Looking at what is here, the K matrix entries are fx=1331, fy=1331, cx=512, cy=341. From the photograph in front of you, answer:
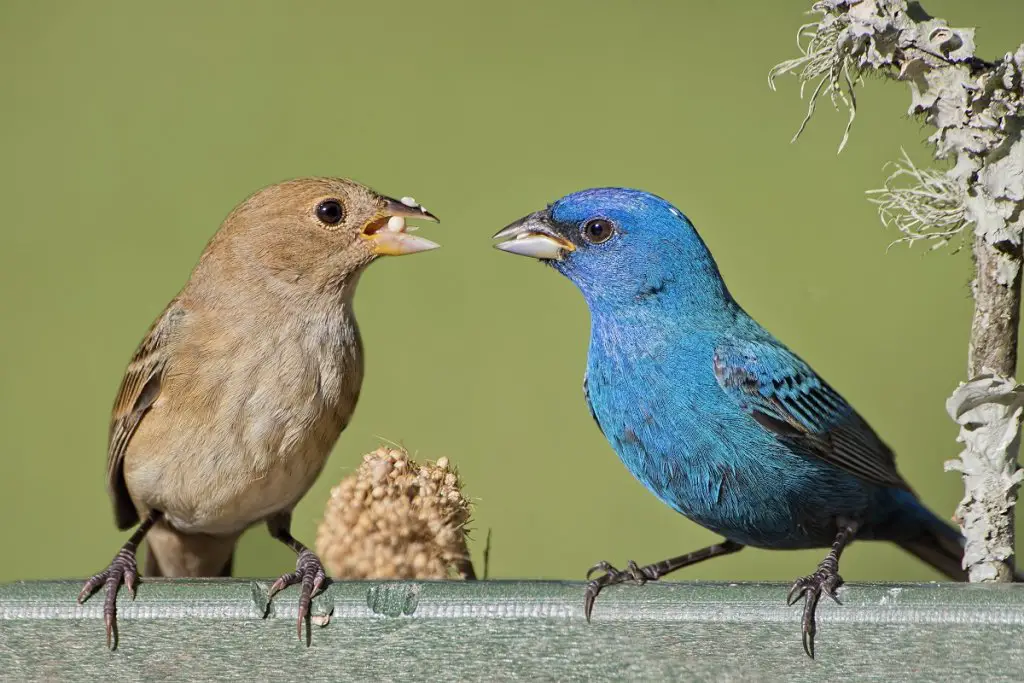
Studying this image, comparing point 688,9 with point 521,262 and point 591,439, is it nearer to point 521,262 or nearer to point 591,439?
point 521,262

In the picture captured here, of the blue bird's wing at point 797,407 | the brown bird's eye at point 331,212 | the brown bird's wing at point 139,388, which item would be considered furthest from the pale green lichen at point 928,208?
the brown bird's wing at point 139,388

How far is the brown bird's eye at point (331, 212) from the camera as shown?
103 inches

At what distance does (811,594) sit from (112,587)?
3.58 ft

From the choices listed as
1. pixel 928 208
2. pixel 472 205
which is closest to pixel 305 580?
pixel 928 208

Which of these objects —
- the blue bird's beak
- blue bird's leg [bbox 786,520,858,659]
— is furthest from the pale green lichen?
the blue bird's beak

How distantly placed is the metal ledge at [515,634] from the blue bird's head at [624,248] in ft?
2.24

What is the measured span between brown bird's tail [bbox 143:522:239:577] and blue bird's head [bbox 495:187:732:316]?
3.19 feet

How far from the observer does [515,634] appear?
1.97 m

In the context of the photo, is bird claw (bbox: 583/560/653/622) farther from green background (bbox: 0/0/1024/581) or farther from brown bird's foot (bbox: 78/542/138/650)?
green background (bbox: 0/0/1024/581)

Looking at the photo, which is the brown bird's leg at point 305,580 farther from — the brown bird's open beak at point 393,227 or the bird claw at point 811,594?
the bird claw at point 811,594

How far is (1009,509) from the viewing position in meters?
2.12

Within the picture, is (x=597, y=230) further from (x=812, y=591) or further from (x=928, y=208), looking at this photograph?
(x=812, y=591)

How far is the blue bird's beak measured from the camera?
2.54m

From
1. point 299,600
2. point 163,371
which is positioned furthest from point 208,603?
point 163,371
